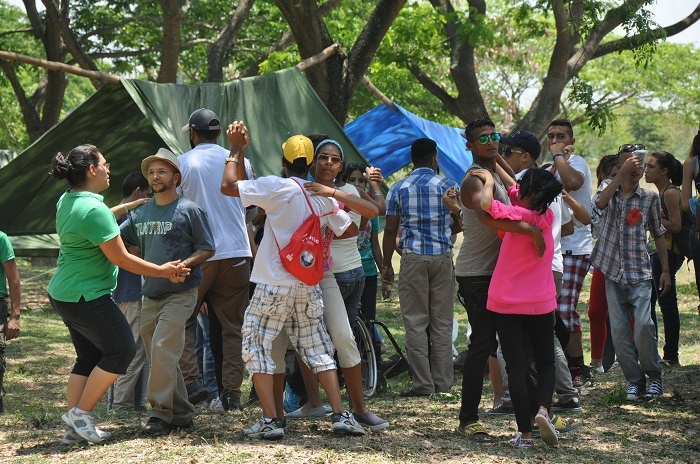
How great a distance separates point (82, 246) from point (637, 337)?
3823mm

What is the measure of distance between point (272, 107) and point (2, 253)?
155 inches

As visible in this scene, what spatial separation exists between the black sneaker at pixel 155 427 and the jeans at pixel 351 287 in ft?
5.43

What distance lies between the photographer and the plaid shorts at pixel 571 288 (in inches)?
280

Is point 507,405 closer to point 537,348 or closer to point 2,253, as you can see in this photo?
point 537,348

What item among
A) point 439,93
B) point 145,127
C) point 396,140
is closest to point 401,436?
point 145,127

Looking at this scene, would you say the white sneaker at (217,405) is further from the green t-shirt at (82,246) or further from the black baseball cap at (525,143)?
the black baseball cap at (525,143)

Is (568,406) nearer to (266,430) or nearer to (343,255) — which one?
(343,255)

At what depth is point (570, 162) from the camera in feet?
22.4

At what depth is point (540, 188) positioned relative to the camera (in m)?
5.19

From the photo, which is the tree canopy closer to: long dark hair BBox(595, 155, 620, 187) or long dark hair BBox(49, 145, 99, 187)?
long dark hair BBox(595, 155, 620, 187)

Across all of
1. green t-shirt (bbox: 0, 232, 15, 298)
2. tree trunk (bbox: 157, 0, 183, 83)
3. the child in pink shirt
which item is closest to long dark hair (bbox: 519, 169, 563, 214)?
the child in pink shirt

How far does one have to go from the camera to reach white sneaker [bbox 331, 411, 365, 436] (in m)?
5.23

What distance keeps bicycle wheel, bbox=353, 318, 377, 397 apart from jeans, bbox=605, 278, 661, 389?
1.70 metres

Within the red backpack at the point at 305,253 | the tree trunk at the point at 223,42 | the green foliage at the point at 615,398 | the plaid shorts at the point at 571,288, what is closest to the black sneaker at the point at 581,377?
the plaid shorts at the point at 571,288
